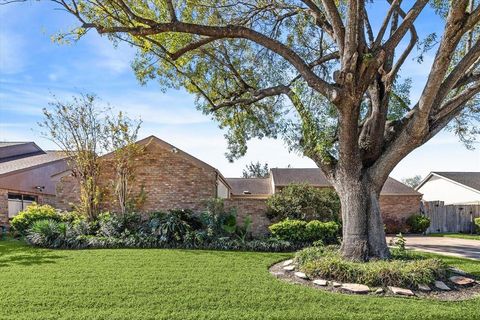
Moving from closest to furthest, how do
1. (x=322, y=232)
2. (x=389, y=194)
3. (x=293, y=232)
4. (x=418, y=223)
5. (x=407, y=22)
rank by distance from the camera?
(x=407, y=22) → (x=293, y=232) → (x=322, y=232) → (x=418, y=223) → (x=389, y=194)

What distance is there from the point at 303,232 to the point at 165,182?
682 cm

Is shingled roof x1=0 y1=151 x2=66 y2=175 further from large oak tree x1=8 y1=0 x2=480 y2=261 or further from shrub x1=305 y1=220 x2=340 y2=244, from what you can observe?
shrub x1=305 y1=220 x2=340 y2=244

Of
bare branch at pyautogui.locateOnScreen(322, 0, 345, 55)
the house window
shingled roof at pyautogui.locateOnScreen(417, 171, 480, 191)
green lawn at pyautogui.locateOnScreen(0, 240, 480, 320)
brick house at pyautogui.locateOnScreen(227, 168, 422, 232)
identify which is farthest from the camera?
shingled roof at pyautogui.locateOnScreen(417, 171, 480, 191)

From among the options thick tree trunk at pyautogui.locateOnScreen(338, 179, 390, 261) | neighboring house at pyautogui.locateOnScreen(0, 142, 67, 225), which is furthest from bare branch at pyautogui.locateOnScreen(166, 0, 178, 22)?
neighboring house at pyautogui.locateOnScreen(0, 142, 67, 225)

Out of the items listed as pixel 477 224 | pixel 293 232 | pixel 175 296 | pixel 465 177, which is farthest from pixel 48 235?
pixel 465 177

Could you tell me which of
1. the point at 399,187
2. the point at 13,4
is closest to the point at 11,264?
the point at 13,4

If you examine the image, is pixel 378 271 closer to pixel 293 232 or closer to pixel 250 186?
pixel 293 232

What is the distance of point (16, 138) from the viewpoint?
2670cm

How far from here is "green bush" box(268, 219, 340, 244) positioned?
40.4 feet

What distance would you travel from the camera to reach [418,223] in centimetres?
1997

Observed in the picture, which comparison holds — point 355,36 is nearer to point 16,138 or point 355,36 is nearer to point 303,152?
point 303,152

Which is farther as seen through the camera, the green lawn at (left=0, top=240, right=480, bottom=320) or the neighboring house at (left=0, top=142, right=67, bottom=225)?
the neighboring house at (left=0, top=142, right=67, bottom=225)

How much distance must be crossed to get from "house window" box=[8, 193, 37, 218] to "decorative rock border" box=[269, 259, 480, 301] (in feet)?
54.1

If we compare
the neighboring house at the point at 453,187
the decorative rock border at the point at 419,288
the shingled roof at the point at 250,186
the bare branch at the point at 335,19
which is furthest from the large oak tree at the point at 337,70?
the neighboring house at the point at 453,187
